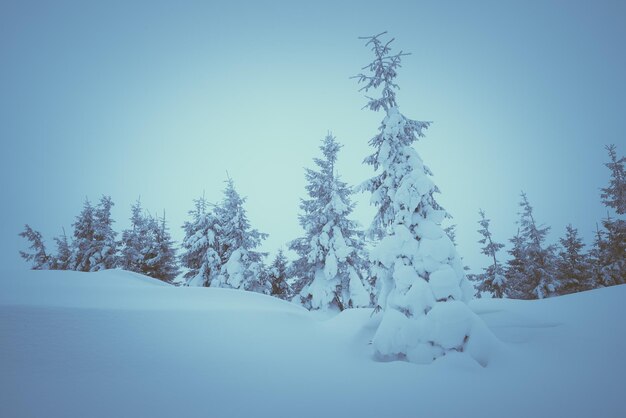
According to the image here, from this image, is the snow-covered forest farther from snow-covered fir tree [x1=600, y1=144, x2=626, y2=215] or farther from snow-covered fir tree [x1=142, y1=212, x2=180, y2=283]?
snow-covered fir tree [x1=600, y1=144, x2=626, y2=215]

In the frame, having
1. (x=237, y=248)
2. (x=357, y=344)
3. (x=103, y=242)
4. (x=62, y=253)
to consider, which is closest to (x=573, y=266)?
(x=357, y=344)

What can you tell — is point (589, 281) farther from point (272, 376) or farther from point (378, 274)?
point (272, 376)

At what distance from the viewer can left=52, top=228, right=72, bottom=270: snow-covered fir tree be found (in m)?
26.6

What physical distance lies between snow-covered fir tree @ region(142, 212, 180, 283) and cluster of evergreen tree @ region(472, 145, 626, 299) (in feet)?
89.8

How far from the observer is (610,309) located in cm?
804

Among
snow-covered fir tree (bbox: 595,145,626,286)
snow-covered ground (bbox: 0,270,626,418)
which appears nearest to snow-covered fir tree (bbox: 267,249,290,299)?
snow-covered ground (bbox: 0,270,626,418)

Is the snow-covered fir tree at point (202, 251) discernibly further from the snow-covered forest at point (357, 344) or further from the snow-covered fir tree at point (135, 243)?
the snow-covered forest at point (357, 344)

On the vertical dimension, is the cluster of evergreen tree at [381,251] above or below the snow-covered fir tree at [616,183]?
below

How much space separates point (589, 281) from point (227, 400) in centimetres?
2955

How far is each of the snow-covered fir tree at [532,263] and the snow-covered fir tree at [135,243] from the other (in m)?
32.4

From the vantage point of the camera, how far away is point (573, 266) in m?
23.3

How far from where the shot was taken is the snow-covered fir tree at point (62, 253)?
2657cm

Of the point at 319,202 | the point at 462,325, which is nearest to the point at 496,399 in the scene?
the point at 462,325

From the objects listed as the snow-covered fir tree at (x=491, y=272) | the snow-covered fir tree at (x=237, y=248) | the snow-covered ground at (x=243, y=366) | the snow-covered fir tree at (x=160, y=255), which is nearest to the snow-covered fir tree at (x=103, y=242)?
the snow-covered fir tree at (x=160, y=255)
